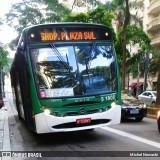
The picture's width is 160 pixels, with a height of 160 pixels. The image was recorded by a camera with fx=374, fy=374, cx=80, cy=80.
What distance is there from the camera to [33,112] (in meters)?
10.2

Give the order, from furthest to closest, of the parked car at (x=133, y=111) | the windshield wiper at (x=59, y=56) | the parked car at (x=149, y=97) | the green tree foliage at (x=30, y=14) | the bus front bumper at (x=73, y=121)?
the green tree foliage at (x=30, y=14)
the parked car at (x=149, y=97)
the parked car at (x=133, y=111)
the windshield wiper at (x=59, y=56)
the bus front bumper at (x=73, y=121)

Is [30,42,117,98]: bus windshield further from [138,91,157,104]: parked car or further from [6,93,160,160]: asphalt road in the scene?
[138,91,157,104]: parked car

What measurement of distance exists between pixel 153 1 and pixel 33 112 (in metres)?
43.0

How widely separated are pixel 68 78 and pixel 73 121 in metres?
1.18

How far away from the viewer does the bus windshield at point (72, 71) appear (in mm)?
10086

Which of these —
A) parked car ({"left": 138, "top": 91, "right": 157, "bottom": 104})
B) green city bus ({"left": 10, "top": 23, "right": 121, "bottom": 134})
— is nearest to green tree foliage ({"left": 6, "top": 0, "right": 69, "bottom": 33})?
parked car ({"left": 138, "top": 91, "right": 157, "bottom": 104})

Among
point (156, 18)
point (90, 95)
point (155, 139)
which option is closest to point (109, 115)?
point (90, 95)

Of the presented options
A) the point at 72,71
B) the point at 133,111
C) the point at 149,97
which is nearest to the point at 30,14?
the point at 149,97

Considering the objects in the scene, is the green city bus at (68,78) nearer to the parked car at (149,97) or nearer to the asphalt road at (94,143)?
the asphalt road at (94,143)

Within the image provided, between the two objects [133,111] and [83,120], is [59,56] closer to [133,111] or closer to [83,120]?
[83,120]

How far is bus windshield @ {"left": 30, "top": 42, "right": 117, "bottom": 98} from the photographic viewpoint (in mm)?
10086

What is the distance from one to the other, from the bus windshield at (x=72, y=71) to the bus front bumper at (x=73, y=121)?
59 cm

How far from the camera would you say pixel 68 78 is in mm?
10219

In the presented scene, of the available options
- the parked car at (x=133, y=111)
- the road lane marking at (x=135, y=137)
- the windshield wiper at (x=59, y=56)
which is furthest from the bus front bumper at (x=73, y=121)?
the parked car at (x=133, y=111)
